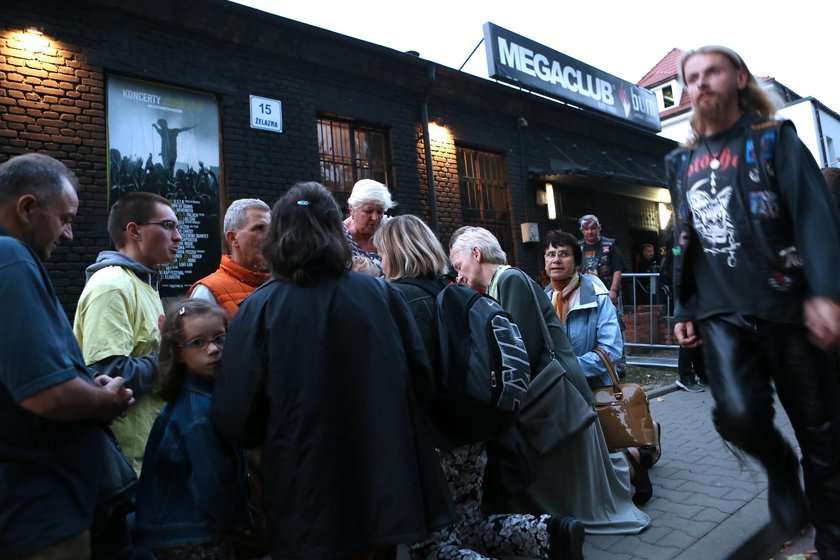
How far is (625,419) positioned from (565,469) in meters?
0.71

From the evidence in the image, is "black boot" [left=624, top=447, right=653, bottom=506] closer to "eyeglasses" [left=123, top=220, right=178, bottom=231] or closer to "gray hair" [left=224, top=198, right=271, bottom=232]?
"gray hair" [left=224, top=198, right=271, bottom=232]

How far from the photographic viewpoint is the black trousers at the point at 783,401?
217cm

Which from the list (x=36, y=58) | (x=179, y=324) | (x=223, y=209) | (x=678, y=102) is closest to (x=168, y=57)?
(x=36, y=58)

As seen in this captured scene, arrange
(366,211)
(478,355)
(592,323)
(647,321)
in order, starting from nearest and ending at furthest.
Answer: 1. (478,355)
2. (592,323)
3. (366,211)
4. (647,321)

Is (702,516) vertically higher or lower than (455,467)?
lower

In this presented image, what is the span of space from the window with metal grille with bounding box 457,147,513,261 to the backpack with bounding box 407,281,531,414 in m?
8.76

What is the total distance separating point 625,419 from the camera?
145 inches

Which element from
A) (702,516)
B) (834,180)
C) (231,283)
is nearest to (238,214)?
(231,283)

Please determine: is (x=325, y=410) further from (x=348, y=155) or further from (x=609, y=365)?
(x=348, y=155)

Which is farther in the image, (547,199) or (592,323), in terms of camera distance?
(547,199)

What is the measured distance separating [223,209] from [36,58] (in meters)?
2.67

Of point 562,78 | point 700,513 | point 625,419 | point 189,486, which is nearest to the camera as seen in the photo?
point 189,486

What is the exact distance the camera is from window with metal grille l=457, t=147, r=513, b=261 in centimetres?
1158

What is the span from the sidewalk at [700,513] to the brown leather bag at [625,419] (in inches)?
15.9
